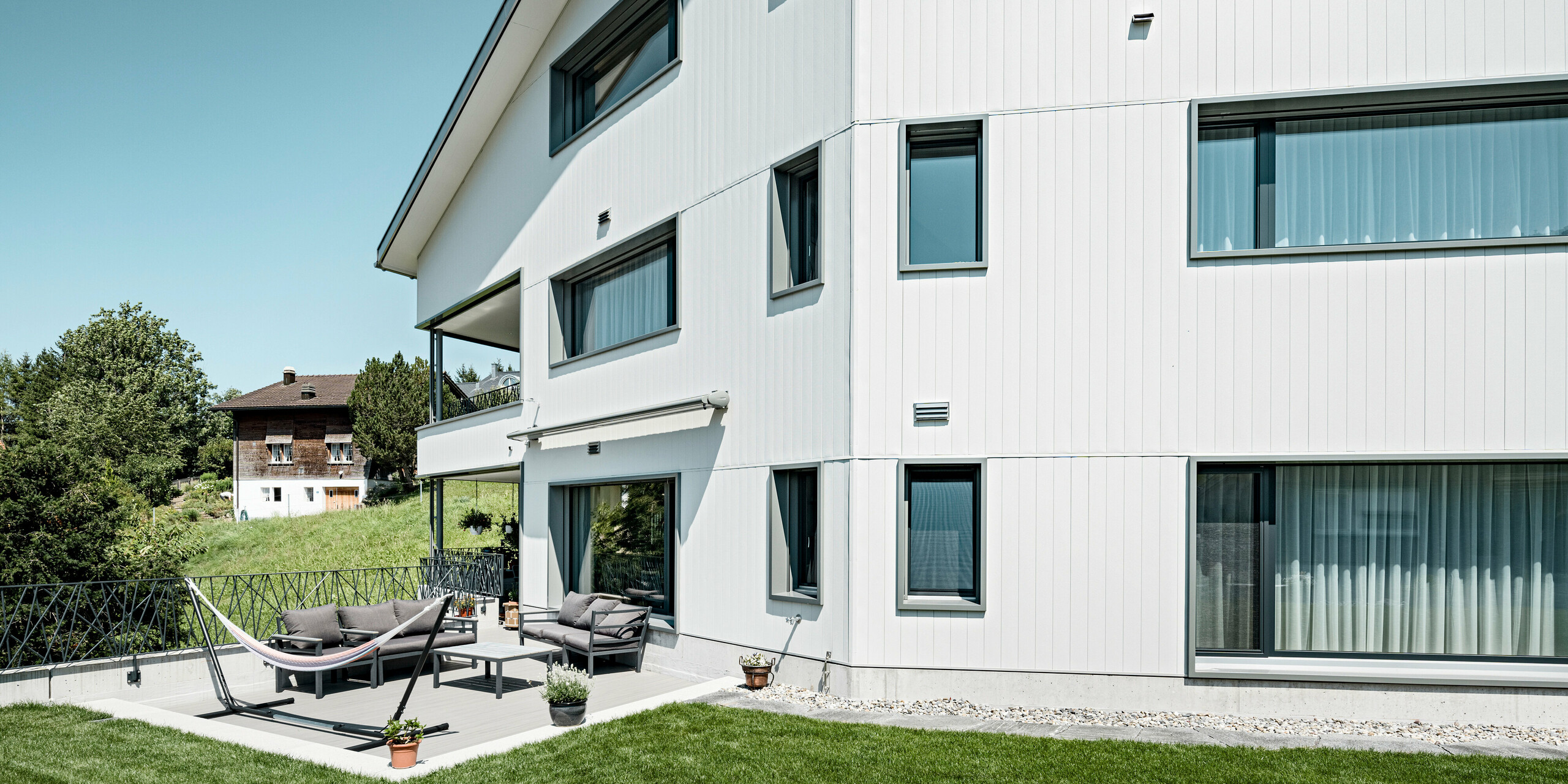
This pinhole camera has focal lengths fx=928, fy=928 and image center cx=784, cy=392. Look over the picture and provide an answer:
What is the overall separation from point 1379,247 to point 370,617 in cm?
1235

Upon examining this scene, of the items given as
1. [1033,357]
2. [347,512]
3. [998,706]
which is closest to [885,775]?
[998,706]

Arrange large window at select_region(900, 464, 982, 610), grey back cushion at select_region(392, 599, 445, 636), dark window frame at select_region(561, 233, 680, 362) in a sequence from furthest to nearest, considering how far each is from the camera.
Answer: dark window frame at select_region(561, 233, 680, 362)
grey back cushion at select_region(392, 599, 445, 636)
large window at select_region(900, 464, 982, 610)

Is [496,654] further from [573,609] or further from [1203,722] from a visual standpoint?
[1203,722]

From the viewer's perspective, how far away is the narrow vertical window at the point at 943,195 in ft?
32.5

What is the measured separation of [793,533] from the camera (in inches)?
428

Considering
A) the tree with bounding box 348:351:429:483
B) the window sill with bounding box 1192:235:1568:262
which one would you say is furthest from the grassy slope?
the window sill with bounding box 1192:235:1568:262

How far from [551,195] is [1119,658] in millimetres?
12177

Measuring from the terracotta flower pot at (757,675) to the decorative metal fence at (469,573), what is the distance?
9.83m

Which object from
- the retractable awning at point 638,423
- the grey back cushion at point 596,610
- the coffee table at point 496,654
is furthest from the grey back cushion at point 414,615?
the retractable awning at point 638,423

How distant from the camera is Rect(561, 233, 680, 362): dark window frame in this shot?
13.6 m

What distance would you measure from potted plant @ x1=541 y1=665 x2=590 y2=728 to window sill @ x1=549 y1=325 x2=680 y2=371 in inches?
220

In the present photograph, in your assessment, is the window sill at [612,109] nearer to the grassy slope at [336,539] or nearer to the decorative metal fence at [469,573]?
the decorative metal fence at [469,573]

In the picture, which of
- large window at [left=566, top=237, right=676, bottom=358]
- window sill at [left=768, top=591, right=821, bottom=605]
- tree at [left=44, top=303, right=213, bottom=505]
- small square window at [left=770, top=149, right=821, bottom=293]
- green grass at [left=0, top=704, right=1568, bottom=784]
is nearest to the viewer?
green grass at [left=0, top=704, right=1568, bottom=784]

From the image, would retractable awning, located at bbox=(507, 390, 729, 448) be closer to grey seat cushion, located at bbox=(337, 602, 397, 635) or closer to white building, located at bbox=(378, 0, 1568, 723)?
white building, located at bbox=(378, 0, 1568, 723)
